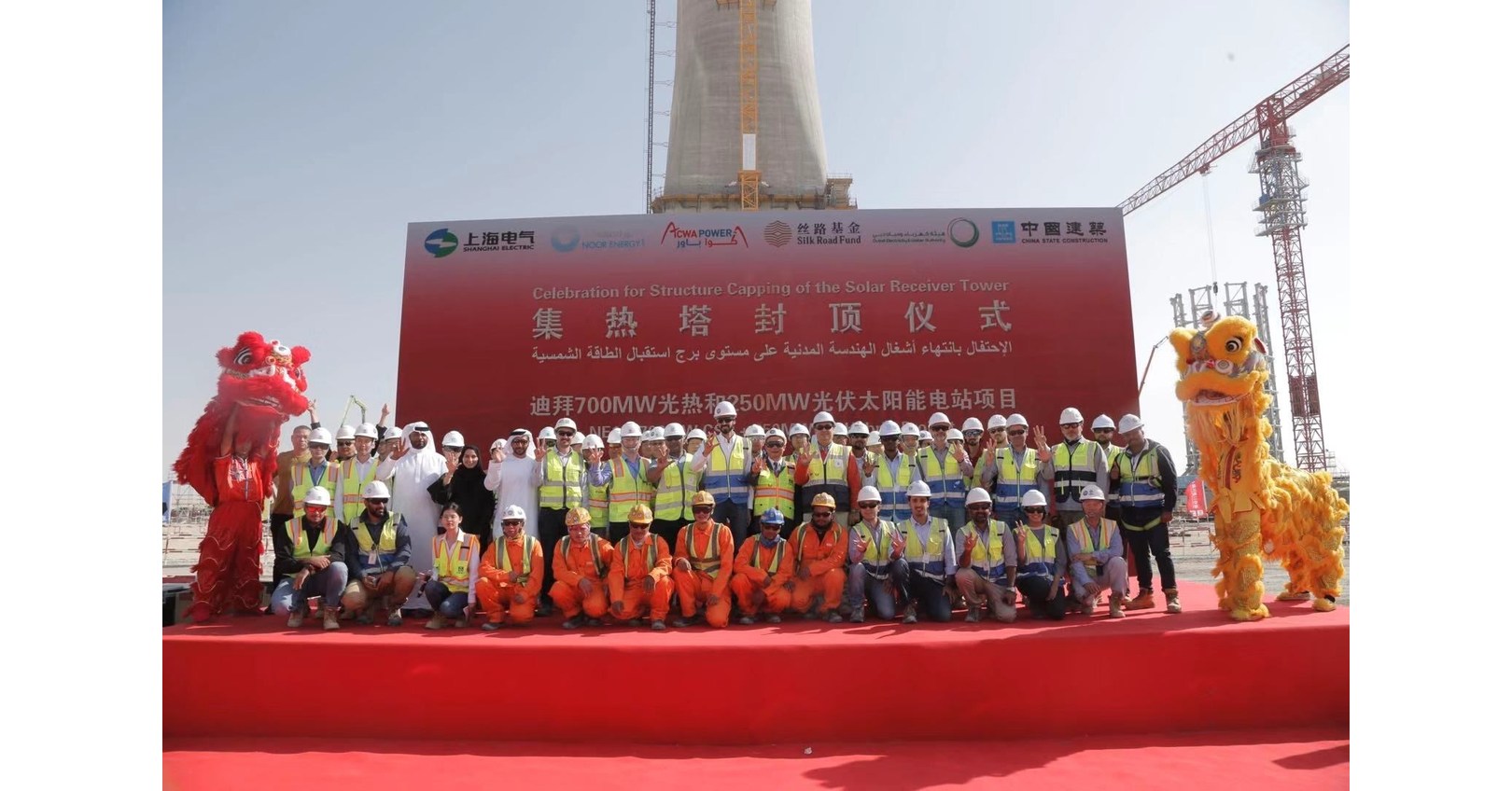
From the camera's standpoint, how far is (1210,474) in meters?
5.20

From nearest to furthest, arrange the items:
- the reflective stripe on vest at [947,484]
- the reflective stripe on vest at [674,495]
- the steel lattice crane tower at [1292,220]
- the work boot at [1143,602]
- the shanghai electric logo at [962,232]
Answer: the work boot at [1143,602]
the reflective stripe on vest at [674,495]
the reflective stripe on vest at [947,484]
the shanghai electric logo at [962,232]
the steel lattice crane tower at [1292,220]

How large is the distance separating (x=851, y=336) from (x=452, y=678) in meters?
5.46

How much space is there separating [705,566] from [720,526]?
29 centimetres

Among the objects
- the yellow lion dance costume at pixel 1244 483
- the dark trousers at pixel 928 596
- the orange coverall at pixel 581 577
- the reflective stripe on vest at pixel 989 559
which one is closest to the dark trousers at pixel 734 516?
the orange coverall at pixel 581 577

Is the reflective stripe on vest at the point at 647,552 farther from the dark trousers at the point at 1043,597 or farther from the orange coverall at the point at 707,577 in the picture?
the dark trousers at the point at 1043,597

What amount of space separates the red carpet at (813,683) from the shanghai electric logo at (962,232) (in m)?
5.15

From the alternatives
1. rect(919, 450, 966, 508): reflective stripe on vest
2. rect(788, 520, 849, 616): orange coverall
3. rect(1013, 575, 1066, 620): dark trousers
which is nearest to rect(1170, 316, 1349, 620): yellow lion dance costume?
rect(1013, 575, 1066, 620): dark trousers

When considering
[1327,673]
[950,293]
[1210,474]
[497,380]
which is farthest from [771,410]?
[1327,673]

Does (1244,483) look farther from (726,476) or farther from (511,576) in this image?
(511,576)

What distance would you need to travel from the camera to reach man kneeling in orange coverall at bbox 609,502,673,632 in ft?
16.9

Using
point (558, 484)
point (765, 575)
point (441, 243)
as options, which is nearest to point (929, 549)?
point (765, 575)

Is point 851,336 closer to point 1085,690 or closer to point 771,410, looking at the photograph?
point 771,410

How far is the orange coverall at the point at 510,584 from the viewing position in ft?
17.1

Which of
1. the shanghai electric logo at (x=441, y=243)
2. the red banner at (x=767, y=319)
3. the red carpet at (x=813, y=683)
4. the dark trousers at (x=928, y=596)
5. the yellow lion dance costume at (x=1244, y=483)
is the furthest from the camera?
the shanghai electric logo at (x=441, y=243)
